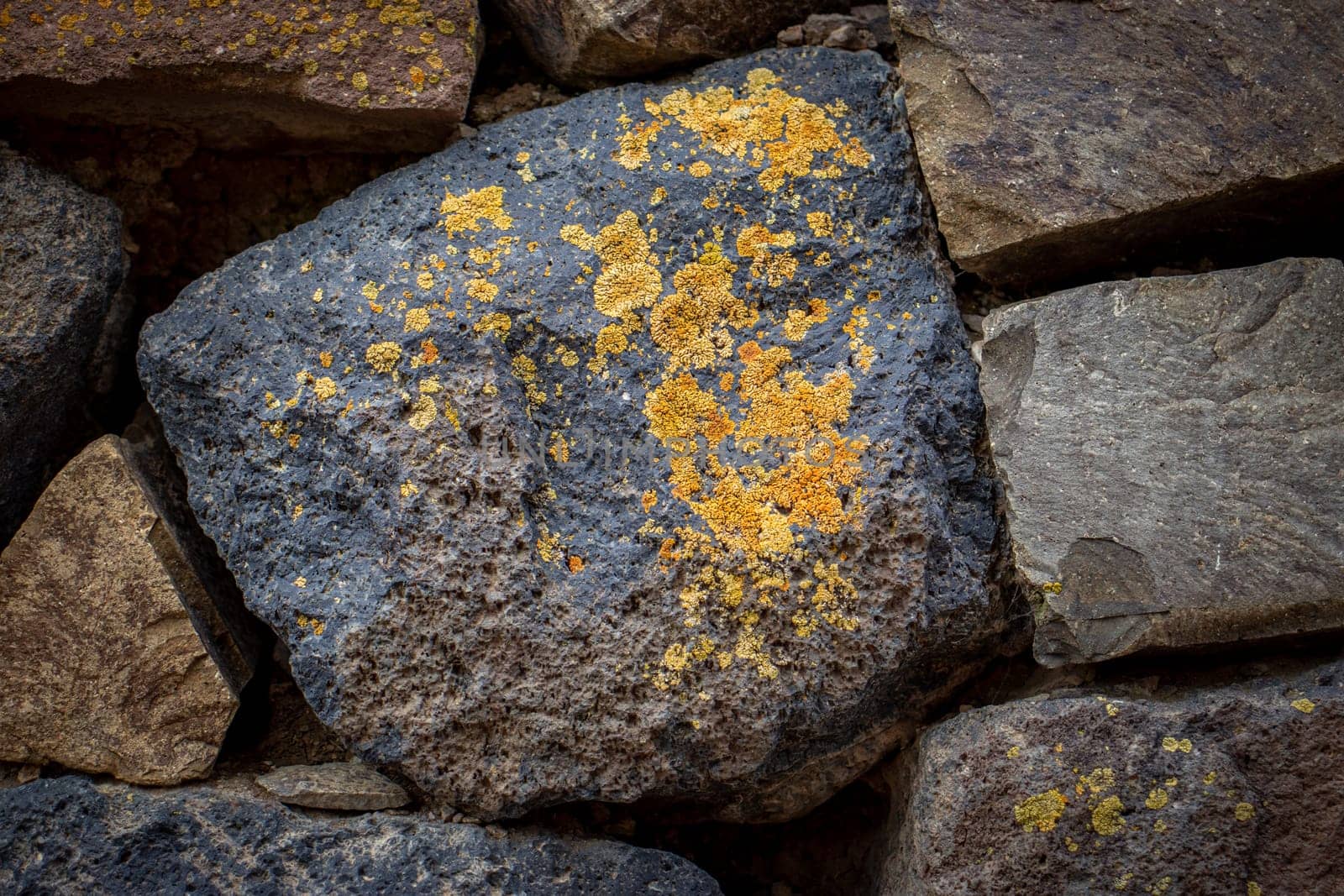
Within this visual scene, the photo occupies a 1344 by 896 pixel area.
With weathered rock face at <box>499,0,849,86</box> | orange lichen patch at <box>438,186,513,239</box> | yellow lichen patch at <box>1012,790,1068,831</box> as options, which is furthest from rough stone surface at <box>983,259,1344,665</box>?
orange lichen patch at <box>438,186,513,239</box>

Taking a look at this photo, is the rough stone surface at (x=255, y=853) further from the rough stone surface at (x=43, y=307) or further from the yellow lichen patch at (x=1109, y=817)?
the yellow lichen patch at (x=1109, y=817)

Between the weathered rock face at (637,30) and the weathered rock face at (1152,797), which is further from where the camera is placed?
the weathered rock face at (637,30)

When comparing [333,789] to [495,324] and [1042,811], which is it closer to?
[495,324]

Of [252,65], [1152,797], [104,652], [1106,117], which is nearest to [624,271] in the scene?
[252,65]

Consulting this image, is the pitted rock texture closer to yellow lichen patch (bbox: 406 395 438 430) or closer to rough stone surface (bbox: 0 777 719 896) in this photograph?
yellow lichen patch (bbox: 406 395 438 430)

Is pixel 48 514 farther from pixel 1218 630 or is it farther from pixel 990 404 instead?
pixel 1218 630

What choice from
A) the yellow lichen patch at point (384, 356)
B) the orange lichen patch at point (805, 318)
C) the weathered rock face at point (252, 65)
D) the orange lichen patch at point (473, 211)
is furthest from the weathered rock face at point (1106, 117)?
the yellow lichen patch at point (384, 356)
